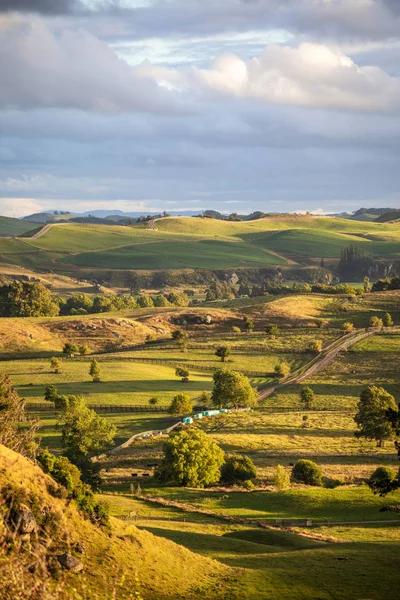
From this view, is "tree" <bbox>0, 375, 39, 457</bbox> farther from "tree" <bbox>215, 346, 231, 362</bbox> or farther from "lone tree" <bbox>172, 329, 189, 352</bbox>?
"lone tree" <bbox>172, 329, 189, 352</bbox>

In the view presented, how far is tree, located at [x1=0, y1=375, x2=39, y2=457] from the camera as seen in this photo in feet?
167

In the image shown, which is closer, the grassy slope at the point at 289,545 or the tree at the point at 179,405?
the grassy slope at the point at 289,545

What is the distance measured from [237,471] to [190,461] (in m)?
5.22

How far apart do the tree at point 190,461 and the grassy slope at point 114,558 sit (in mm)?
35134

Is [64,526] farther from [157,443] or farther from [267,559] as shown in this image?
[157,443]

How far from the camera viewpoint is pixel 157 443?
98.2 m

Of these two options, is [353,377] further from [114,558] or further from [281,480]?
[114,558]

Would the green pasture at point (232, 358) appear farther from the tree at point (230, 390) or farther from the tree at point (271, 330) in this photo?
the tree at point (230, 390)

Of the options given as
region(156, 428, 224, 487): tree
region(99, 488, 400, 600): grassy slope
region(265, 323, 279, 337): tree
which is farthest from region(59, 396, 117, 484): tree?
region(265, 323, 279, 337): tree

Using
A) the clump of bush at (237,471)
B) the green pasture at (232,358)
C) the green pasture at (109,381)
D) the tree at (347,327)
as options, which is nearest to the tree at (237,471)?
the clump of bush at (237,471)

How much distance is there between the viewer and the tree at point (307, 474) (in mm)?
82438

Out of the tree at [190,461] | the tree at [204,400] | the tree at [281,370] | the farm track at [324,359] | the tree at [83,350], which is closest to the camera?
the tree at [190,461]

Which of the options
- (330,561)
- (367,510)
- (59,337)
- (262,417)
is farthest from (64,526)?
(59,337)

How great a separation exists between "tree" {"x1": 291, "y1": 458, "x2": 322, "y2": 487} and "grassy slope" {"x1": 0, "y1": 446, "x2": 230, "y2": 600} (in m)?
38.6
